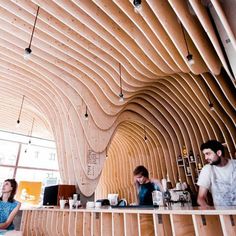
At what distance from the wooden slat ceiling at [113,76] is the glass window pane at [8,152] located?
1.66 metres

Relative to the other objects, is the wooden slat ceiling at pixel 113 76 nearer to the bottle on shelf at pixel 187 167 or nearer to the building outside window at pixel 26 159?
the bottle on shelf at pixel 187 167

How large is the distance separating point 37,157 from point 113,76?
829cm

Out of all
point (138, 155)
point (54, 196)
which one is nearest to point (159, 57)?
point (54, 196)

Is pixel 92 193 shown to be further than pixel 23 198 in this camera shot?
No

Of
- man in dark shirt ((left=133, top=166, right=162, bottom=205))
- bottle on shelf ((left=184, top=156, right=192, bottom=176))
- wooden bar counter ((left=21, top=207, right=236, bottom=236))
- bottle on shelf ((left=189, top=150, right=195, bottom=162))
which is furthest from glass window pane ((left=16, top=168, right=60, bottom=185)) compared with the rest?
man in dark shirt ((left=133, top=166, right=162, bottom=205))

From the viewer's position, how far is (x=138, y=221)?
192 centimetres

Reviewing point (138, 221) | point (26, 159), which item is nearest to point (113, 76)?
point (138, 221)

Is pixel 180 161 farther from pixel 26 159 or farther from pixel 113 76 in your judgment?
pixel 26 159

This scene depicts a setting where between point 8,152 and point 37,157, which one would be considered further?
point 37,157

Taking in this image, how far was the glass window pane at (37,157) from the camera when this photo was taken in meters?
10.3

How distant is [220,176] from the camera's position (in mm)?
2494

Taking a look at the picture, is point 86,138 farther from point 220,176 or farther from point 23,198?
point 23,198

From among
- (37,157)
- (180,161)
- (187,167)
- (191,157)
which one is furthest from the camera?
(37,157)

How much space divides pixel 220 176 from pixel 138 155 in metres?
6.64
